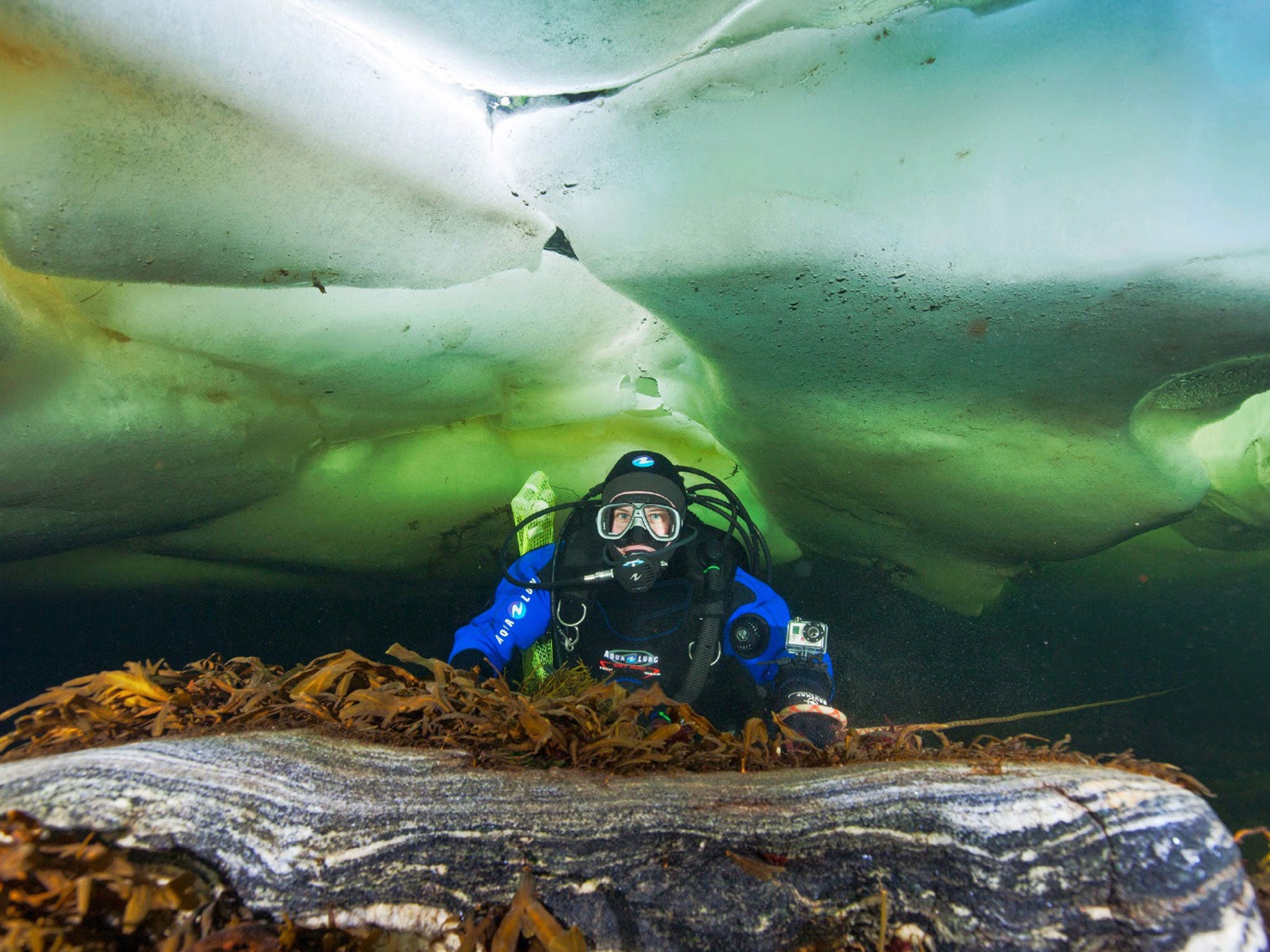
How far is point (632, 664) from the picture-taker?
10.6 feet

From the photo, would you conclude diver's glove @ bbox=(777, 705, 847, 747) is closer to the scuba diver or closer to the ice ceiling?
the scuba diver

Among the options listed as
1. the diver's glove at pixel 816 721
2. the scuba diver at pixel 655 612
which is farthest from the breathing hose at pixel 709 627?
the diver's glove at pixel 816 721

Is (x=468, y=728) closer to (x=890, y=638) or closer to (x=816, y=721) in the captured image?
(x=816, y=721)

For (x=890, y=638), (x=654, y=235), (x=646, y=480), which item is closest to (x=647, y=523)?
(x=646, y=480)

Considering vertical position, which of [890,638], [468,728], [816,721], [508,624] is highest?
[890,638]

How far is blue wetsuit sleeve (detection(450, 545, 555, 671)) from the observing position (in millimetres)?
3416

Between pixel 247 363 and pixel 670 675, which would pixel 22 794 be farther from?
pixel 670 675

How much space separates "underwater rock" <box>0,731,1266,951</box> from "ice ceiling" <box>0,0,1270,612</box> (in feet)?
5.58

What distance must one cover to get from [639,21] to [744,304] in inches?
42.5

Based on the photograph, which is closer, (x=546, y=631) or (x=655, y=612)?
(x=655, y=612)

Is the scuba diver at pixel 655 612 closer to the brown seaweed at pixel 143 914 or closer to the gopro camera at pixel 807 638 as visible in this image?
the gopro camera at pixel 807 638

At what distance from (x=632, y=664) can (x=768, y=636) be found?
87 cm

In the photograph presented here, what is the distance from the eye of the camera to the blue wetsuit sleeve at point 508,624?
342 cm

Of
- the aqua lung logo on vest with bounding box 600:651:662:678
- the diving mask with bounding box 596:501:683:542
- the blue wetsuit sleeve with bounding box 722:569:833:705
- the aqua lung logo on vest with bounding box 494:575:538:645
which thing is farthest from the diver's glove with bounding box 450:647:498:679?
the blue wetsuit sleeve with bounding box 722:569:833:705
